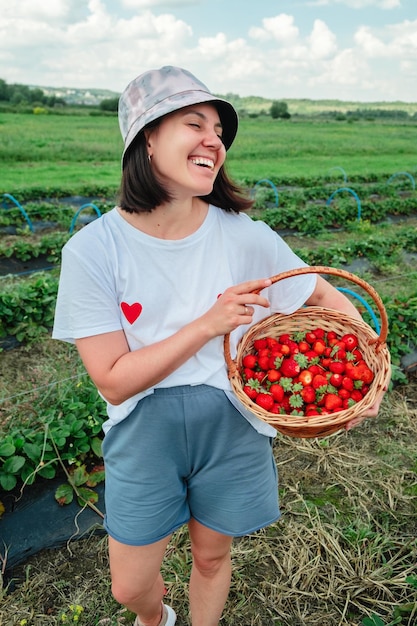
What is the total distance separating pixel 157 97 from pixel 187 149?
0.16m

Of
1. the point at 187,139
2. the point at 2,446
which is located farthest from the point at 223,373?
the point at 2,446

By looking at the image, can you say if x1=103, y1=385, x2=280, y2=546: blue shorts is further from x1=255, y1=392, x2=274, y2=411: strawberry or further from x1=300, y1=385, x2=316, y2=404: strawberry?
x1=300, y1=385, x2=316, y2=404: strawberry

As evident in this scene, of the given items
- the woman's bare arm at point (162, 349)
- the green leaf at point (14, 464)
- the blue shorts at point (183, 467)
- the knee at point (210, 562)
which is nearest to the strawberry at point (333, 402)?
the blue shorts at point (183, 467)

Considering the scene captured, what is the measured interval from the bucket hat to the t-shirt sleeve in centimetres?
32

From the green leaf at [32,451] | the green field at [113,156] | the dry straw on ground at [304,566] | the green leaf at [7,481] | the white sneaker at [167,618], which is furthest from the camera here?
the green field at [113,156]

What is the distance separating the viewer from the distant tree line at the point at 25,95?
1951 inches

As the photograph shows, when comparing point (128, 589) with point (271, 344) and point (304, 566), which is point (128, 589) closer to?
point (271, 344)

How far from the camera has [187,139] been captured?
4.32ft

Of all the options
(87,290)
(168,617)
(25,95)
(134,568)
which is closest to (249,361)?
(87,290)

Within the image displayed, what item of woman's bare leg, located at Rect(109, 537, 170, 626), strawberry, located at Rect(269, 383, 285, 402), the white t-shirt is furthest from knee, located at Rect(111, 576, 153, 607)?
strawberry, located at Rect(269, 383, 285, 402)

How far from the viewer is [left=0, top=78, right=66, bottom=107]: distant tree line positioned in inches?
1951

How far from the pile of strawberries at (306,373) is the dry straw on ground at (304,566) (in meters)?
1.02

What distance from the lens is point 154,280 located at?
4.50ft

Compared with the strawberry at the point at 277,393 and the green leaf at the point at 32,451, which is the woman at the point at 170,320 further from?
the green leaf at the point at 32,451
